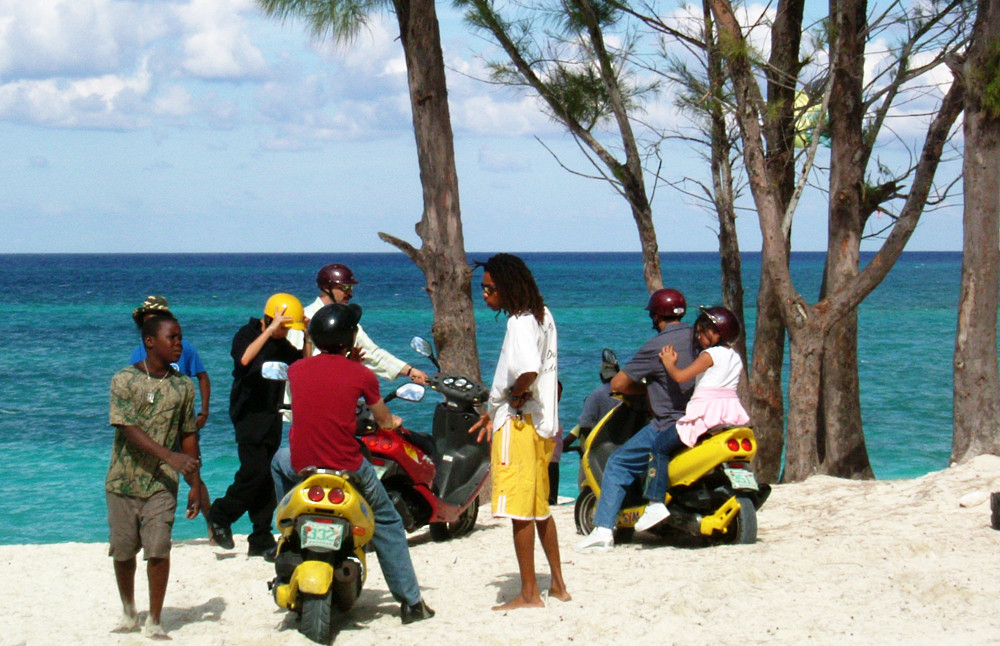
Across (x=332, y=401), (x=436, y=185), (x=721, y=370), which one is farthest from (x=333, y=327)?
(x=436, y=185)

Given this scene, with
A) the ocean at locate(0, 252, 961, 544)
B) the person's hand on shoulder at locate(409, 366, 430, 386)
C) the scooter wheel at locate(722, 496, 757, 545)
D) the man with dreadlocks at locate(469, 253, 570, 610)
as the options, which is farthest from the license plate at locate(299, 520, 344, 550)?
the ocean at locate(0, 252, 961, 544)

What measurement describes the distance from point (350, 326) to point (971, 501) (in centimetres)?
400

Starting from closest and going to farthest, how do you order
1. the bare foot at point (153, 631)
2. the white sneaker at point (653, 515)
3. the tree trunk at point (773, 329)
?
the bare foot at point (153, 631) → the white sneaker at point (653, 515) → the tree trunk at point (773, 329)

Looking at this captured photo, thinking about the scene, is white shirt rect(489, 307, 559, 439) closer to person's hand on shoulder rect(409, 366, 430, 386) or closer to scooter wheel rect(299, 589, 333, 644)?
scooter wheel rect(299, 589, 333, 644)

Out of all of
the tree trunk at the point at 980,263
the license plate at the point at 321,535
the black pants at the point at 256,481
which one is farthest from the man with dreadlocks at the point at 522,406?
the tree trunk at the point at 980,263

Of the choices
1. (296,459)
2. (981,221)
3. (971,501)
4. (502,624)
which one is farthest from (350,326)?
(981,221)

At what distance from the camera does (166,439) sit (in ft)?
15.6

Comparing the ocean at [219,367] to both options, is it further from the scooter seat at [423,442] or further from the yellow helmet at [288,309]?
the yellow helmet at [288,309]

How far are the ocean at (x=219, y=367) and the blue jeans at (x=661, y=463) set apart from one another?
5.81 m

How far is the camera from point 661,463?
20.4ft

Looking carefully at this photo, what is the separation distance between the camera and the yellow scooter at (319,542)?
15.2 feet

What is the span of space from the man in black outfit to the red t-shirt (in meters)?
1.67

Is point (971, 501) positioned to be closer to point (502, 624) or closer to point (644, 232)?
point (502, 624)

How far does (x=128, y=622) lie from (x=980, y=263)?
6.18 m
